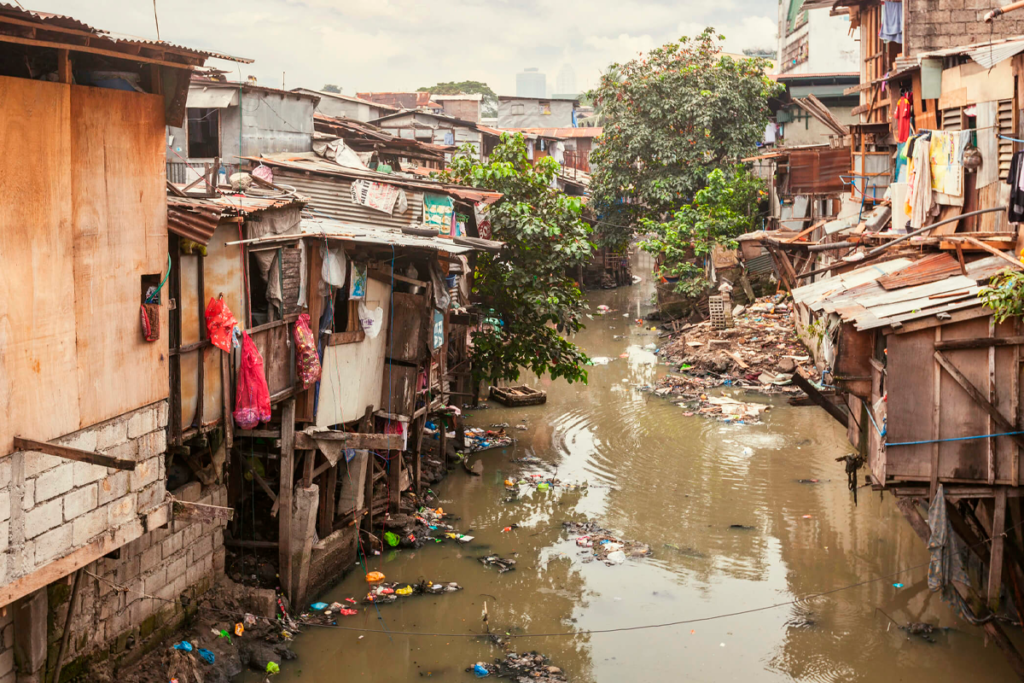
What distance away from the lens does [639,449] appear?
1672 centimetres

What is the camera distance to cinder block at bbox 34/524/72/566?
591 cm

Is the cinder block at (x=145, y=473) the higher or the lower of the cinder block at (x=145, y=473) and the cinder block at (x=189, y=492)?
the higher

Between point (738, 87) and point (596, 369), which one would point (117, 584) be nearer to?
point (596, 369)

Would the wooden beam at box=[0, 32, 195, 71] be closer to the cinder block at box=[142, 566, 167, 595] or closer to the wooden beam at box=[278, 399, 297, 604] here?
the wooden beam at box=[278, 399, 297, 604]

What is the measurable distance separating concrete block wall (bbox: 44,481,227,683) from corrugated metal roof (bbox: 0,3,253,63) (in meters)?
4.03

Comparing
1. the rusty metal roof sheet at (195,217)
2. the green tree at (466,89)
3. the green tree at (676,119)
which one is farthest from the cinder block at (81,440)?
the green tree at (466,89)

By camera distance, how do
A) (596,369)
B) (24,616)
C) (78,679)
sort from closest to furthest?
1. (24,616)
2. (78,679)
3. (596,369)

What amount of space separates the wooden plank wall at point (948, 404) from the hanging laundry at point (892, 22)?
34.3 feet

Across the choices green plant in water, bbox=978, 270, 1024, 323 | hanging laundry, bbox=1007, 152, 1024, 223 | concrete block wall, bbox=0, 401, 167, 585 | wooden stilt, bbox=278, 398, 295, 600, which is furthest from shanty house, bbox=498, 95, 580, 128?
concrete block wall, bbox=0, 401, 167, 585

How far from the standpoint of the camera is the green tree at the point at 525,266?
49.1 ft

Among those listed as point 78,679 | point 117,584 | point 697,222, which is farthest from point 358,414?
point 697,222

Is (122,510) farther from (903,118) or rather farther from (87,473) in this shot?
(903,118)

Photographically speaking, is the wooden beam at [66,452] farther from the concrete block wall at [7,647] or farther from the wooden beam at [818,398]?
the wooden beam at [818,398]

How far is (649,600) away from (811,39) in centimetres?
2731
